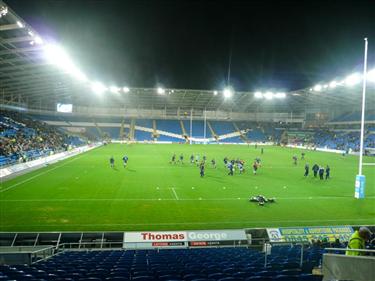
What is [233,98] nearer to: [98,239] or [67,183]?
[67,183]

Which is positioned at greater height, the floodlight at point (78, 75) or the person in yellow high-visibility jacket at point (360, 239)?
the floodlight at point (78, 75)

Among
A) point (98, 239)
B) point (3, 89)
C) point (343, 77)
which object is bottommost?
point (98, 239)

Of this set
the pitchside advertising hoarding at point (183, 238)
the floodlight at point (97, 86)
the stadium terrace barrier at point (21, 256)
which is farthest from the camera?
the floodlight at point (97, 86)

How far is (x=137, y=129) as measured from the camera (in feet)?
312

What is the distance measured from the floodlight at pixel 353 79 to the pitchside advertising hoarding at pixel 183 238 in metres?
46.2

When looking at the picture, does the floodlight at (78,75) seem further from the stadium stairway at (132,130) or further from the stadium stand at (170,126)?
the stadium stand at (170,126)

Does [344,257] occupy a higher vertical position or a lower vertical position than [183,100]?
lower

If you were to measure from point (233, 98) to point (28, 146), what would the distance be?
57.1 m

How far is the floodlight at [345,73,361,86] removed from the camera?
51.6 metres

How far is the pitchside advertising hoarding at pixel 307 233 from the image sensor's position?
15.1 meters

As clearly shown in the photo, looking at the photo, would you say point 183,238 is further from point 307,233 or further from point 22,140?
point 22,140

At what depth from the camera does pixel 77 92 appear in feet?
242

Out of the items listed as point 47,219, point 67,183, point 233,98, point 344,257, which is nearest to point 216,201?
point 47,219

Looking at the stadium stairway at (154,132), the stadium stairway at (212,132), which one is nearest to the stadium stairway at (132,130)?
the stadium stairway at (154,132)
